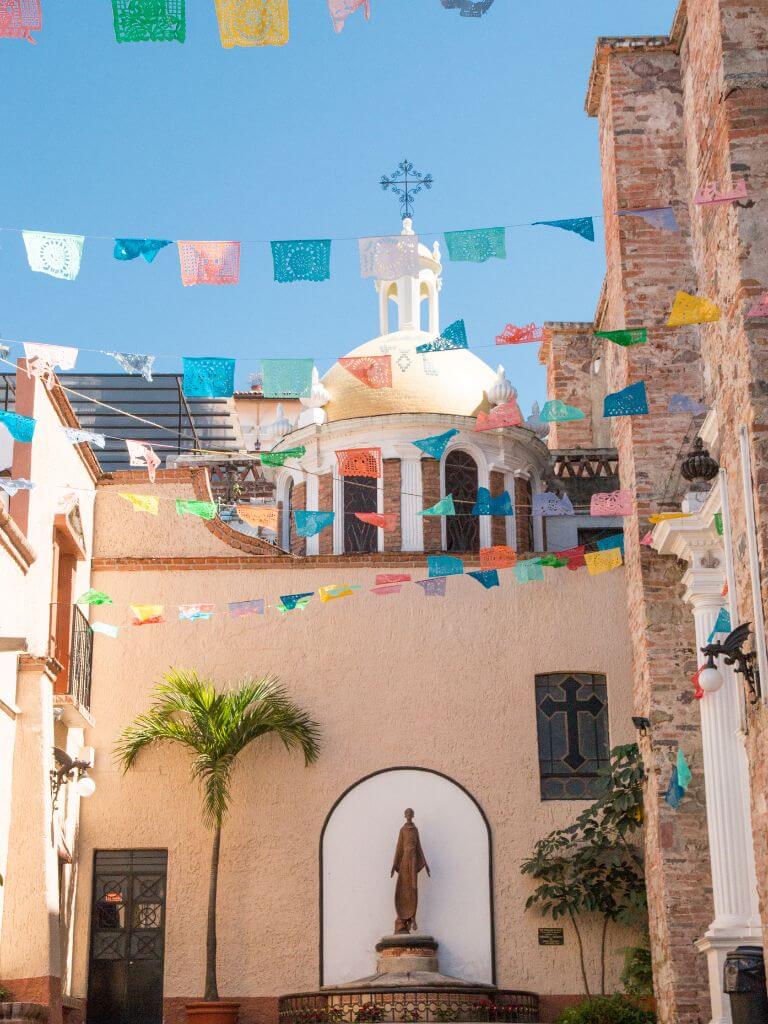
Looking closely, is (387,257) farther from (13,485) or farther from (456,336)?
(13,485)

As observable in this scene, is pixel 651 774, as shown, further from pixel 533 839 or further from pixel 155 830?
pixel 155 830

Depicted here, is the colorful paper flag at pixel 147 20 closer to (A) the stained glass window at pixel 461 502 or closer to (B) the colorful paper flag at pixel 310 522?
(B) the colorful paper flag at pixel 310 522

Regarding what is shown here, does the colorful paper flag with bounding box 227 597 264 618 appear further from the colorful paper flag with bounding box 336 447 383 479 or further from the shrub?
the shrub

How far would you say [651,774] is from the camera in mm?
15547

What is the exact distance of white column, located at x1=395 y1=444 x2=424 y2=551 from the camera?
2323 cm

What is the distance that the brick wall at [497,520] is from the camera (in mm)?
23420

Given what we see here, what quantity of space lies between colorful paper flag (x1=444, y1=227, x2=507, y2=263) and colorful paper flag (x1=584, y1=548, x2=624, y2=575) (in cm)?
500

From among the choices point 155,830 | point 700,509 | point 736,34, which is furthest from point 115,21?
point 155,830

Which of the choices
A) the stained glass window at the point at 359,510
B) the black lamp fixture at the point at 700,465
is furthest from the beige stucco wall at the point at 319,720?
the black lamp fixture at the point at 700,465

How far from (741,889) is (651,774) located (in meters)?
1.68

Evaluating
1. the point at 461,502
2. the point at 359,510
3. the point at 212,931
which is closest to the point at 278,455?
the point at 212,931

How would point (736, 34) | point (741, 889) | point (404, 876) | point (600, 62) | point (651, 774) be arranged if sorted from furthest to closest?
point (404, 876)
point (600, 62)
point (651, 774)
point (741, 889)
point (736, 34)

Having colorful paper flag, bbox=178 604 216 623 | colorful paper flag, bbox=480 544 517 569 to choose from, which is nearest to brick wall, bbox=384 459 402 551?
colorful paper flag, bbox=480 544 517 569

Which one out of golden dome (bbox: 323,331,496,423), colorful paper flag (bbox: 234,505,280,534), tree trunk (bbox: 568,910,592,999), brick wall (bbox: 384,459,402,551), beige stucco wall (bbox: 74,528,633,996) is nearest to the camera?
tree trunk (bbox: 568,910,592,999)
